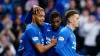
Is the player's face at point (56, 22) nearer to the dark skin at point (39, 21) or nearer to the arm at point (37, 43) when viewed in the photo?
the dark skin at point (39, 21)

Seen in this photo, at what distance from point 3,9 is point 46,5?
5.09 feet

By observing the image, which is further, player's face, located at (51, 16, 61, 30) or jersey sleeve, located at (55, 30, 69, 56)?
player's face, located at (51, 16, 61, 30)

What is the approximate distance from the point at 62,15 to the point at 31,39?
567 cm

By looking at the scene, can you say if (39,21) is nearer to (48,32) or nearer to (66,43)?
(48,32)

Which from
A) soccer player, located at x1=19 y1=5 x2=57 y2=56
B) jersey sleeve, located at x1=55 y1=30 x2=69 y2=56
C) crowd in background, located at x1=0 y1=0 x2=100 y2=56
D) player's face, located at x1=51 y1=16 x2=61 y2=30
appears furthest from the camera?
crowd in background, located at x1=0 y1=0 x2=100 y2=56

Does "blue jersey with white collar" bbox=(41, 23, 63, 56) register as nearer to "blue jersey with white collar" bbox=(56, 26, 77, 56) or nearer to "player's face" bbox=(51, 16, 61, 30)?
"player's face" bbox=(51, 16, 61, 30)

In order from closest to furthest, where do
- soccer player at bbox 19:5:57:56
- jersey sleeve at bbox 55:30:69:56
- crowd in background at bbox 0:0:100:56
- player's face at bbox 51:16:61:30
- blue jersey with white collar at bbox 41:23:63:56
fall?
jersey sleeve at bbox 55:30:69:56 → soccer player at bbox 19:5:57:56 → player's face at bbox 51:16:61:30 → blue jersey with white collar at bbox 41:23:63:56 → crowd in background at bbox 0:0:100:56

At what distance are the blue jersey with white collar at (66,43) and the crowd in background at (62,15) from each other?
5.04 metres

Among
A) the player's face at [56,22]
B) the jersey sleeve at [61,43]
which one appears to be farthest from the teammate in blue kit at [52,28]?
the jersey sleeve at [61,43]

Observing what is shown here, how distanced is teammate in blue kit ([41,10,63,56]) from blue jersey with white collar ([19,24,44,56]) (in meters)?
0.20

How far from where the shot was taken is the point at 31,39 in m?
9.02

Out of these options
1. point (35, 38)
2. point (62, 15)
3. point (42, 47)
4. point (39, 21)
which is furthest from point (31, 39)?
point (62, 15)

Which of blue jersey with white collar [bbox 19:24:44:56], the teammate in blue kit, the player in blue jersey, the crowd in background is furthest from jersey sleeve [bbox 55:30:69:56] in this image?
the crowd in background

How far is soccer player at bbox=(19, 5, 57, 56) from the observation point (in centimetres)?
897
